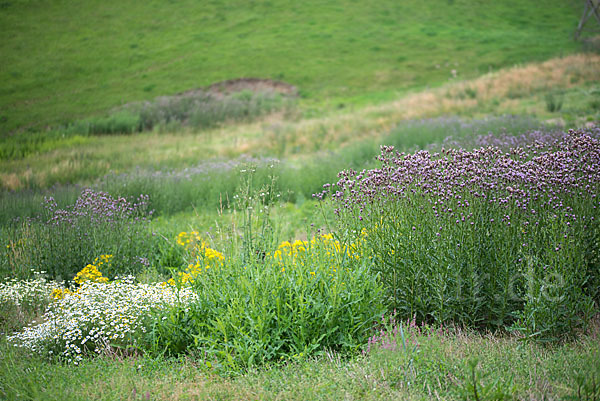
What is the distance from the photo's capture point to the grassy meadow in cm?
322

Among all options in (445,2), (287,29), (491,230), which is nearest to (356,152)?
(491,230)

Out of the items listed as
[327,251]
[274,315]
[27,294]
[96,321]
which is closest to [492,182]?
[327,251]

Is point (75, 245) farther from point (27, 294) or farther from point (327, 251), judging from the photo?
point (327, 251)

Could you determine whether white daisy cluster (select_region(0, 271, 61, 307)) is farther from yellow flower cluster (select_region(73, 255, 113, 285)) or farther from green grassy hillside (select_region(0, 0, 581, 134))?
green grassy hillside (select_region(0, 0, 581, 134))

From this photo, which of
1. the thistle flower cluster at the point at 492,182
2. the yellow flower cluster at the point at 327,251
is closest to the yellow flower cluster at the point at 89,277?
the yellow flower cluster at the point at 327,251

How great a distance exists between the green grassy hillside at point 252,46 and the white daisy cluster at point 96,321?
7.96 metres

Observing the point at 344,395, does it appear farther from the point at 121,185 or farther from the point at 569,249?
the point at 121,185

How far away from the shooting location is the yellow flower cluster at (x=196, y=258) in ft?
14.8

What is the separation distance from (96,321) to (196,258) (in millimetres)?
1305

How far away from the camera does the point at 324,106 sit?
2202 centimetres

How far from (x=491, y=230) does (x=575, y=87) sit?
14.7m

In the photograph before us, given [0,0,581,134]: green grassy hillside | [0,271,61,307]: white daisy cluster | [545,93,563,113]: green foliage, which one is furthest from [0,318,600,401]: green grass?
[545,93,563,113]: green foliage

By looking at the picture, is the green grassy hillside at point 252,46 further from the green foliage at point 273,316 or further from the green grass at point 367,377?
the green grass at point 367,377

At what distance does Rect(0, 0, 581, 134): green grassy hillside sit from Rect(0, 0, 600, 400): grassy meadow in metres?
0.14
